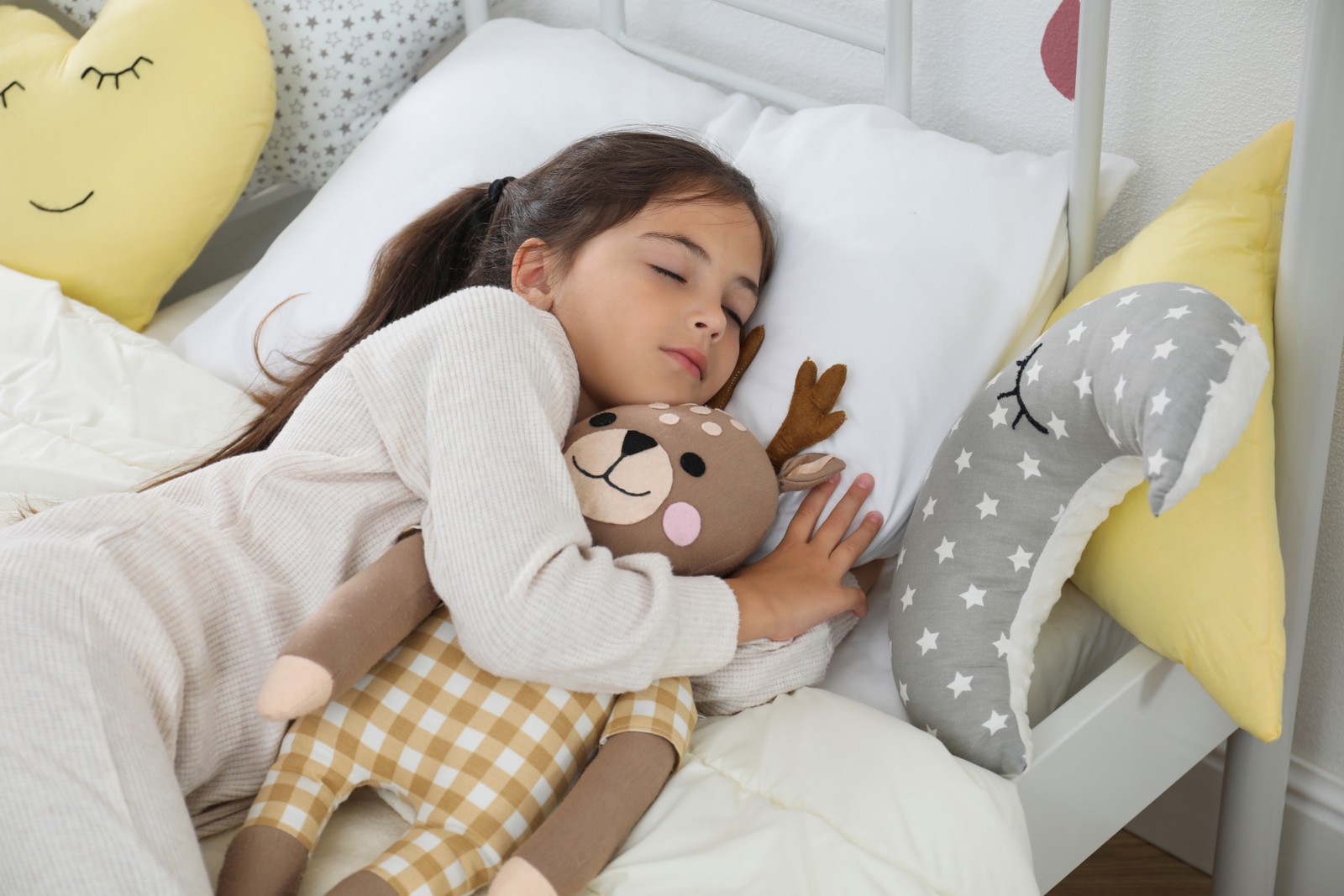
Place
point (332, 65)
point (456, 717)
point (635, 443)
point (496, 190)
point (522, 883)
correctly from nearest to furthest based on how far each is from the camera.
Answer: point (522, 883) < point (456, 717) < point (635, 443) < point (496, 190) < point (332, 65)

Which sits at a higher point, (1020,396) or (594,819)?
(1020,396)

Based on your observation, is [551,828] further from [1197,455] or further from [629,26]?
[629,26]

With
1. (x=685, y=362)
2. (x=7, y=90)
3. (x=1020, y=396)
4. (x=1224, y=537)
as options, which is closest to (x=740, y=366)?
(x=685, y=362)

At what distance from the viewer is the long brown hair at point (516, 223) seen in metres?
1.12

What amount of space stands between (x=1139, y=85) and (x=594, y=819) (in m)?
0.85

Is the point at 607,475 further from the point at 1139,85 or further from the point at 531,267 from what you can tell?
the point at 1139,85

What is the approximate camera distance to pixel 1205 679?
87 cm

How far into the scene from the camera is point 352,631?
30.9 inches

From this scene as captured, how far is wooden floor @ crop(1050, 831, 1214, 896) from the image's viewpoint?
1.36 metres

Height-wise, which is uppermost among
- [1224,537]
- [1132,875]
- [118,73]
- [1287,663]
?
[118,73]

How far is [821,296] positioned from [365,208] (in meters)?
0.61

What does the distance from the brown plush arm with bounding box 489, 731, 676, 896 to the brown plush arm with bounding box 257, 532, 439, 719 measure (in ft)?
0.52

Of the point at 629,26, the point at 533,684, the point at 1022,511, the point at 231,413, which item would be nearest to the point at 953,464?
the point at 1022,511

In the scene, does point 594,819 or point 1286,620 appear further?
point 1286,620
